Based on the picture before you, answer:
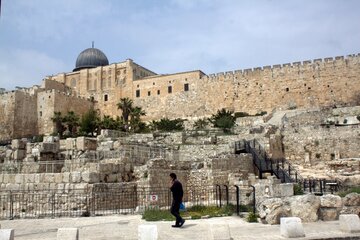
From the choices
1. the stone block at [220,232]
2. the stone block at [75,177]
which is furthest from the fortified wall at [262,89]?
the stone block at [220,232]

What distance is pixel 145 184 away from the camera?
13852 millimetres

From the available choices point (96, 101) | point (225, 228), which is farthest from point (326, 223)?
point (96, 101)

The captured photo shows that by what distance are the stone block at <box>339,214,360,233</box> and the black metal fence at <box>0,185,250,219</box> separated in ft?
14.4

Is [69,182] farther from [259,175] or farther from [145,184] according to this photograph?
[259,175]

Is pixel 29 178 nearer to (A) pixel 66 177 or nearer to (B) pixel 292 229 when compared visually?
(A) pixel 66 177

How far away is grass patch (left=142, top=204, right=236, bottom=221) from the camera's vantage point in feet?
33.4

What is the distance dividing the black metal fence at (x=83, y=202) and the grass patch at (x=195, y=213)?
1.63 ft

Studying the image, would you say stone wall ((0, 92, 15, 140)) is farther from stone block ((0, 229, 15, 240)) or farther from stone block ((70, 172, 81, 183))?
stone block ((0, 229, 15, 240))

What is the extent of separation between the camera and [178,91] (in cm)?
4869

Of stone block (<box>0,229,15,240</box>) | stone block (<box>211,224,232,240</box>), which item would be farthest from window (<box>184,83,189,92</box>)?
stone block (<box>0,229,15,240</box>)

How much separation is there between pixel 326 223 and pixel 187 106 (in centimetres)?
3924

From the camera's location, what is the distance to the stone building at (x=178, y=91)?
1620 inches

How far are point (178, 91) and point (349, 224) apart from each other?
4155cm

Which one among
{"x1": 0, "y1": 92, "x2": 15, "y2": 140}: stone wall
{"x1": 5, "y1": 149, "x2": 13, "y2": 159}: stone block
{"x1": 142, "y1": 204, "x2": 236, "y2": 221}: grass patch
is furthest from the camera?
{"x1": 0, "y1": 92, "x2": 15, "y2": 140}: stone wall
